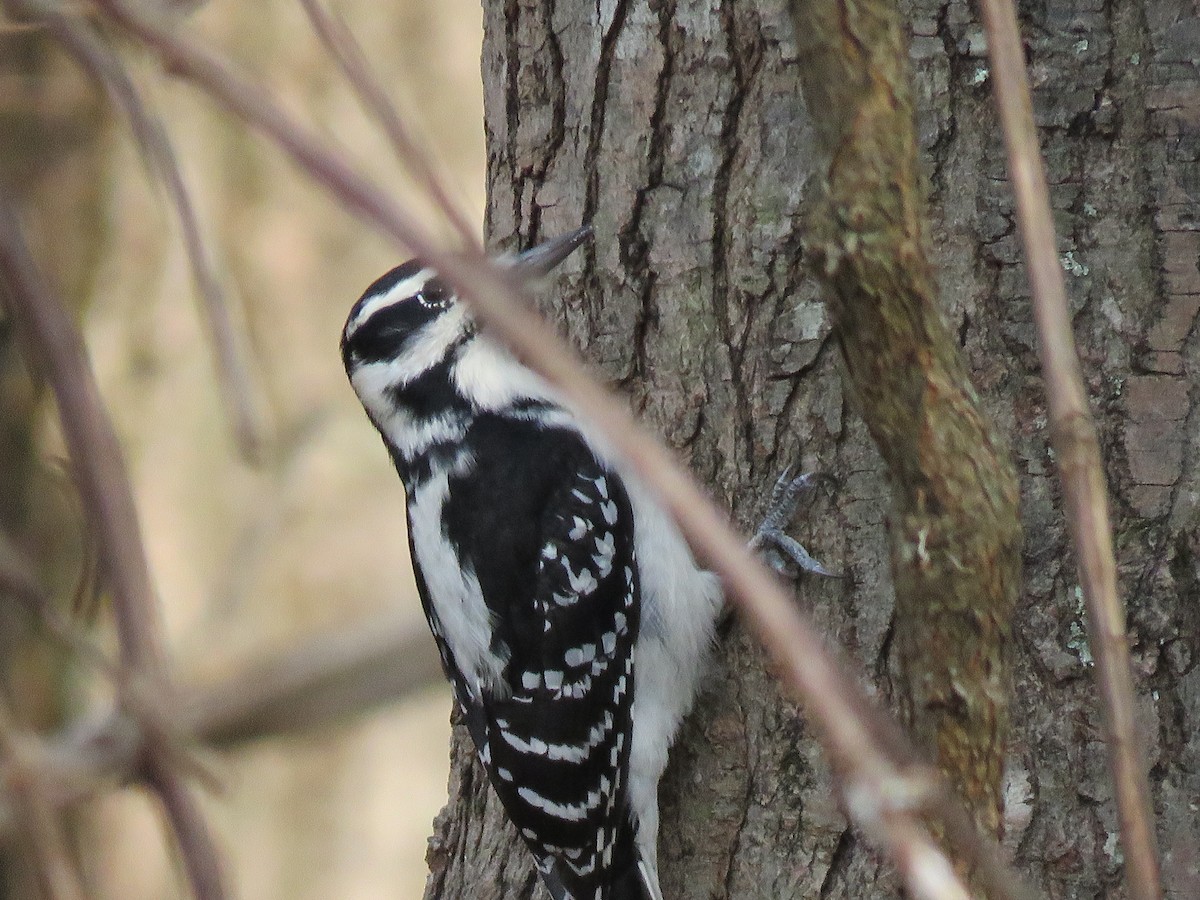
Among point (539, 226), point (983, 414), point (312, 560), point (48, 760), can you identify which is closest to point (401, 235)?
point (48, 760)

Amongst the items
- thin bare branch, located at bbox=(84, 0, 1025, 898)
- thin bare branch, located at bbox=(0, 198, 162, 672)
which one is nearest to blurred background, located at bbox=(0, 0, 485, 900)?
thin bare branch, located at bbox=(0, 198, 162, 672)

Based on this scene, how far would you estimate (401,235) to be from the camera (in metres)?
0.76

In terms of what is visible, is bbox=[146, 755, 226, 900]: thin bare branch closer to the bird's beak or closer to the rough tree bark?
the rough tree bark

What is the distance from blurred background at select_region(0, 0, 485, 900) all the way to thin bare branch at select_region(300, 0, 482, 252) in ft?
15.1

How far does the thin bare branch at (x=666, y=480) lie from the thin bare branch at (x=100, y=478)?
205mm

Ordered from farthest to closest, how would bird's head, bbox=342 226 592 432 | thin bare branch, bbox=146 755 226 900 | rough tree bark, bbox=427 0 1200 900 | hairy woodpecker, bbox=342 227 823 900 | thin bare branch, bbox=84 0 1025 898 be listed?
bird's head, bbox=342 226 592 432
hairy woodpecker, bbox=342 227 823 900
rough tree bark, bbox=427 0 1200 900
thin bare branch, bbox=146 755 226 900
thin bare branch, bbox=84 0 1025 898

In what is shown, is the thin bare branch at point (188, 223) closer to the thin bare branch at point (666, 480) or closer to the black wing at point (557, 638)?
the thin bare branch at point (666, 480)

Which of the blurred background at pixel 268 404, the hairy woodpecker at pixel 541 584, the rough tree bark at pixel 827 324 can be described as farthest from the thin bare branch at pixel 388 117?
the blurred background at pixel 268 404

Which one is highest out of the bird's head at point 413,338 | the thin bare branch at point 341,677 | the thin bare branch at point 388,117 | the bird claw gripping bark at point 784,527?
the thin bare branch at point 341,677

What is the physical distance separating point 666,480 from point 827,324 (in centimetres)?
162

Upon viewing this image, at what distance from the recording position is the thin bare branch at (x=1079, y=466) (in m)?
0.89

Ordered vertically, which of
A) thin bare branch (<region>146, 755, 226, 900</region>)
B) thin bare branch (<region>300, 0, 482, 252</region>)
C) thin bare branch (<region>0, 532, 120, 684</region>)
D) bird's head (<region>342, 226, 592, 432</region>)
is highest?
bird's head (<region>342, 226, 592, 432</region>)

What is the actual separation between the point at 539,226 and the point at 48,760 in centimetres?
184

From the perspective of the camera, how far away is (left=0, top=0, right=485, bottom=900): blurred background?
565 centimetres
